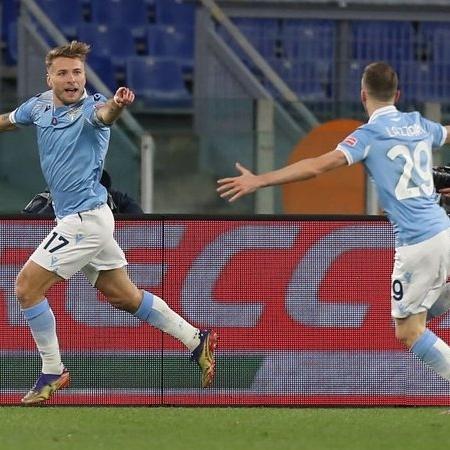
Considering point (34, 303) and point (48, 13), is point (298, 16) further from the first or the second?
A: point (34, 303)

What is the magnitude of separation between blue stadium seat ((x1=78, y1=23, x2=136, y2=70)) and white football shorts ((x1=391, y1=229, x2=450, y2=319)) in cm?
1055

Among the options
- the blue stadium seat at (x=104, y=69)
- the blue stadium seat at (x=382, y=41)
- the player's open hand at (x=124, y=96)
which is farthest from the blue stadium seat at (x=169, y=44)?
the player's open hand at (x=124, y=96)

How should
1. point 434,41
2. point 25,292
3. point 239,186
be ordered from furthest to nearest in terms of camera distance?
point 434,41, point 25,292, point 239,186

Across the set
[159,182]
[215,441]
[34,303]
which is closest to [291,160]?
[159,182]

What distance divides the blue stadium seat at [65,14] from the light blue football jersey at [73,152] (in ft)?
30.7

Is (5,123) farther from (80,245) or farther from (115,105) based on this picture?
(115,105)

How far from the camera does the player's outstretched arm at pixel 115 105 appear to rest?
807cm

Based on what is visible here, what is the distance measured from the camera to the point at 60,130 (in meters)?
8.68

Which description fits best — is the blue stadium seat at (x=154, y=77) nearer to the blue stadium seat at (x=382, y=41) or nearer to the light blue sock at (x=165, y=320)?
the blue stadium seat at (x=382, y=41)

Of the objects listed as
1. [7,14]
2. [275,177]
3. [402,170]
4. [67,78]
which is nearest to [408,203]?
[402,170]

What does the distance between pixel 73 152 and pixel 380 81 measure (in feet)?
6.47

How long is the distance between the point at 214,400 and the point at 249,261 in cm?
91

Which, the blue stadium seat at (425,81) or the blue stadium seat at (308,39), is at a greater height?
the blue stadium seat at (308,39)

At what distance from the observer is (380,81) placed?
769 cm
